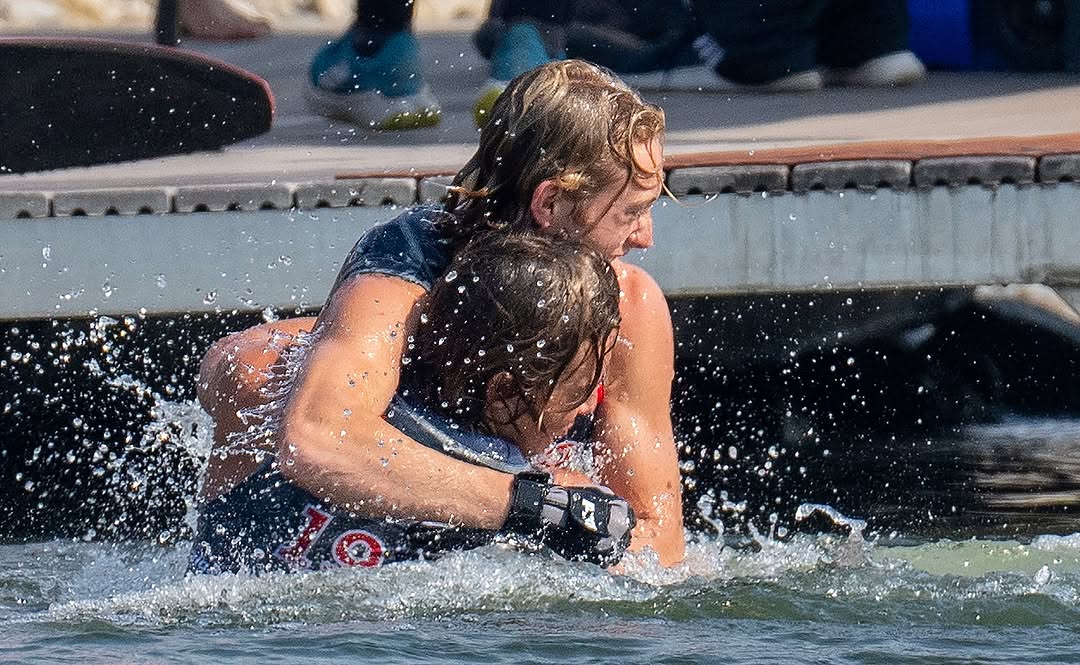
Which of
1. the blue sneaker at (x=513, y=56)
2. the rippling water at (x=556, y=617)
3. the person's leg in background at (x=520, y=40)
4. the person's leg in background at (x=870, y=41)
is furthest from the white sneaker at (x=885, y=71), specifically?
the rippling water at (x=556, y=617)

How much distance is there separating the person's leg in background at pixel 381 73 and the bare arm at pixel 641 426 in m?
2.02

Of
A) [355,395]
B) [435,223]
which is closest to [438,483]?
[355,395]

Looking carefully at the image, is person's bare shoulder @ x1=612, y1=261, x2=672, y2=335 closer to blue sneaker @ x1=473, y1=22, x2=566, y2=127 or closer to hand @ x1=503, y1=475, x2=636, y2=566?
hand @ x1=503, y1=475, x2=636, y2=566

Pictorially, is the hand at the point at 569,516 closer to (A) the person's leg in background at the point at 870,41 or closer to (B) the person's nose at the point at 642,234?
(B) the person's nose at the point at 642,234

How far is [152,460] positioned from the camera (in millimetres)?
4254

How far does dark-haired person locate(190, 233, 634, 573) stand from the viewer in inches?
115

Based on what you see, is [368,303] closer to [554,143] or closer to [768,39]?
[554,143]

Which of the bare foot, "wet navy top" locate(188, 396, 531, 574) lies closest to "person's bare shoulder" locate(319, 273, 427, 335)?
"wet navy top" locate(188, 396, 531, 574)

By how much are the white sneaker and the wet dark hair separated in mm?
3032

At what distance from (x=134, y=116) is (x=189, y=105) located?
153 millimetres

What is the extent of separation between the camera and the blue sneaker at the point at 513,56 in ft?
16.8

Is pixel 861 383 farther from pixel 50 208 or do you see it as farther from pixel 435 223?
pixel 50 208

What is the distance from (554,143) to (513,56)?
2175 millimetres

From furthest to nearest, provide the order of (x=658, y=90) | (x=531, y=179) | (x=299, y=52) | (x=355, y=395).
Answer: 1. (x=299, y=52)
2. (x=658, y=90)
3. (x=531, y=179)
4. (x=355, y=395)
